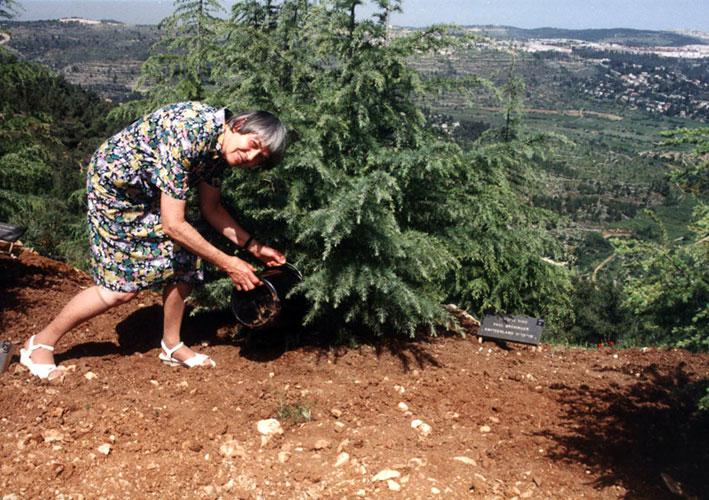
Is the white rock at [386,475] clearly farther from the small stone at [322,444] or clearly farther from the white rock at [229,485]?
the white rock at [229,485]

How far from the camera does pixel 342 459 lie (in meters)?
2.79

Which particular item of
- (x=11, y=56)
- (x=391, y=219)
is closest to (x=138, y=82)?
(x=11, y=56)

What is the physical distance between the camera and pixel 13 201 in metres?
5.52

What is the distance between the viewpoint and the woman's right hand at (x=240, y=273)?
310 cm

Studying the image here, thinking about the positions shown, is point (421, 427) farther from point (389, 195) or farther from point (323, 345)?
point (389, 195)

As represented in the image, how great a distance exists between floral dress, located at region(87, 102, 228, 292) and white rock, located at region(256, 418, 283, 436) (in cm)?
101

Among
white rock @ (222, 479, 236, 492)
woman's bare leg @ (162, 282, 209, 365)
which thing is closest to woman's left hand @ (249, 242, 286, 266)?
woman's bare leg @ (162, 282, 209, 365)

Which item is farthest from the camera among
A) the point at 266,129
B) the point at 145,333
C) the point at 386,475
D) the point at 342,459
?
the point at 145,333

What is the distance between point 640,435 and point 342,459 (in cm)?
A: 178

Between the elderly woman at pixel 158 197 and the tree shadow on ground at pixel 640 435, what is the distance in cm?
205

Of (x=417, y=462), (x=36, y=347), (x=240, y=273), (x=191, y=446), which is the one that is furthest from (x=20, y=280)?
(x=417, y=462)

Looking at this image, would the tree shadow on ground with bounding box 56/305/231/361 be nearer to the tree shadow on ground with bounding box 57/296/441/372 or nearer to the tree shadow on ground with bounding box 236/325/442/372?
the tree shadow on ground with bounding box 57/296/441/372

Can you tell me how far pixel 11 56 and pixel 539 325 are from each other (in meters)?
5.48

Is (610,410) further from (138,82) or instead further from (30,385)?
(138,82)
